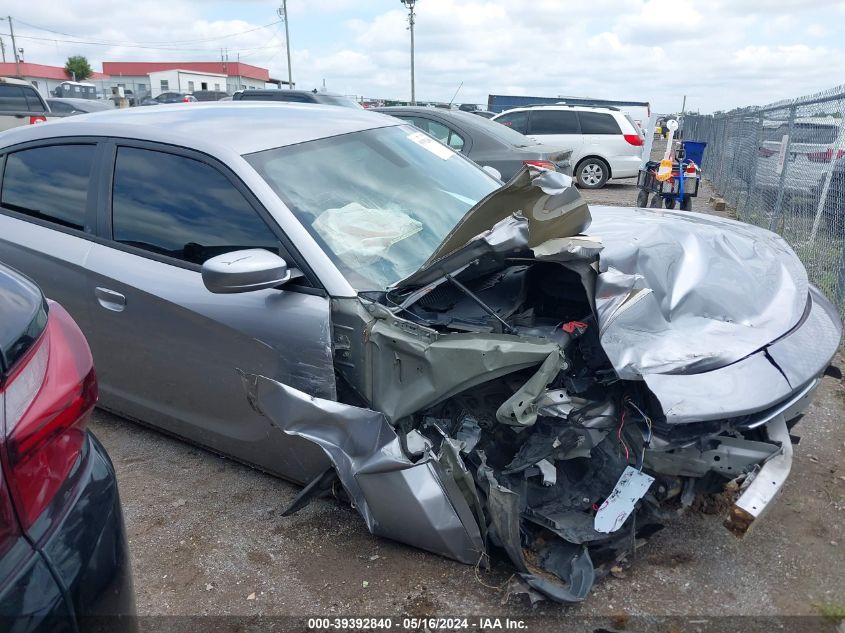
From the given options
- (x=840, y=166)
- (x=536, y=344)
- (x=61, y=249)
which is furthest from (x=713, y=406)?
(x=840, y=166)

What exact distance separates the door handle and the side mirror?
775 mm

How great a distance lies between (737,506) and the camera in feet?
6.57

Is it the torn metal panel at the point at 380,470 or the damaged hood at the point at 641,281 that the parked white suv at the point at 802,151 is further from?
the torn metal panel at the point at 380,470

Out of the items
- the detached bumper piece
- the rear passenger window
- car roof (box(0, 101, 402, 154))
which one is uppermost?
car roof (box(0, 101, 402, 154))

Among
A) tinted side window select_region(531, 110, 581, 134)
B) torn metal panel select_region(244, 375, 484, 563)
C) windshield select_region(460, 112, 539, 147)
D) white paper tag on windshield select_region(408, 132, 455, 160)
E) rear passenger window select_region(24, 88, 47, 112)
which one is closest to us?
torn metal panel select_region(244, 375, 484, 563)

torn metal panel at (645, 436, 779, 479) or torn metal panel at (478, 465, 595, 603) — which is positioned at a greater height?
torn metal panel at (645, 436, 779, 479)

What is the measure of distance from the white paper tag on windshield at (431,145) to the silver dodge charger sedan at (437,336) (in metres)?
0.57

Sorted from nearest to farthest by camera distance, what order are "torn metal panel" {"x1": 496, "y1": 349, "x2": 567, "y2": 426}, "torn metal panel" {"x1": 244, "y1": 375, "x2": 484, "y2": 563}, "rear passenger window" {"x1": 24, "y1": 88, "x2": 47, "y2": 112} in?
"torn metal panel" {"x1": 496, "y1": 349, "x2": 567, "y2": 426}, "torn metal panel" {"x1": 244, "y1": 375, "x2": 484, "y2": 563}, "rear passenger window" {"x1": 24, "y1": 88, "x2": 47, "y2": 112}

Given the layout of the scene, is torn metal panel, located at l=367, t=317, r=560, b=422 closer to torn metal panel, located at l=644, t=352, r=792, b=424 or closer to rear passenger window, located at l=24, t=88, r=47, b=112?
torn metal panel, located at l=644, t=352, r=792, b=424

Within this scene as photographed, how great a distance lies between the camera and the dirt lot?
2.28 m

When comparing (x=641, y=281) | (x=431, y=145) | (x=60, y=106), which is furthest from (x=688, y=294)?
(x=60, y=106)

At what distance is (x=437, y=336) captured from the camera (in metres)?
2.29

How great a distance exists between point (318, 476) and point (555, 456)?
955 mm

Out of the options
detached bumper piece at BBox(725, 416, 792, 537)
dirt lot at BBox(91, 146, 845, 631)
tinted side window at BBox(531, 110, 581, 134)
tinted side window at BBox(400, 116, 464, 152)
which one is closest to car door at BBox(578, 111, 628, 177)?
tinted side window at BBox(531, 110, 581, 134)
